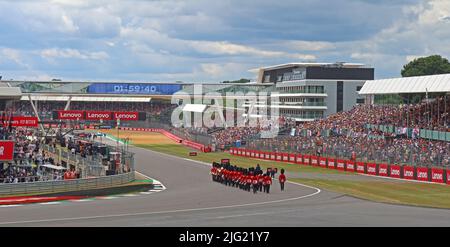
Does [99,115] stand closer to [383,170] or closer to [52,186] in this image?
[52,186]

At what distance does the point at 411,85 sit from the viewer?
200ft

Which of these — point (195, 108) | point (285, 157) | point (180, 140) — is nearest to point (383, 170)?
point (285, 157)

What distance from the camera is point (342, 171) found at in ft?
176

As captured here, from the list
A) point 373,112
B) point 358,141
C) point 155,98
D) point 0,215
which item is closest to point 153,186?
point 0,215

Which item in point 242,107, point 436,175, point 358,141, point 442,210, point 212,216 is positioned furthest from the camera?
point 242,107

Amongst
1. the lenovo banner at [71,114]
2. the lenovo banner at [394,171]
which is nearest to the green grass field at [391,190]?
the lenovo banner at [394,171]

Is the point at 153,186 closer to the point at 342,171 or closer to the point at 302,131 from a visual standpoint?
the point at 342,171

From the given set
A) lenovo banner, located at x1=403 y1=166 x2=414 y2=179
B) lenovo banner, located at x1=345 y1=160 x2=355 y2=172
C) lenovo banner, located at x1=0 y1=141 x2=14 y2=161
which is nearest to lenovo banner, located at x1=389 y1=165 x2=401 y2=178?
lenovo banner, located at x1=403 y1=166 x2=414 y2=179

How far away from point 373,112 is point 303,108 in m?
30.3

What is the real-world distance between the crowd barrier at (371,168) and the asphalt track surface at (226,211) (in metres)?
10.0

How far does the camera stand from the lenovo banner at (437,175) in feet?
144

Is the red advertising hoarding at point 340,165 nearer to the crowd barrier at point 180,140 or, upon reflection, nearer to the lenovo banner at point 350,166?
the lenovo banner at point 350,166

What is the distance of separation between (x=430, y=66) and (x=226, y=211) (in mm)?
115953

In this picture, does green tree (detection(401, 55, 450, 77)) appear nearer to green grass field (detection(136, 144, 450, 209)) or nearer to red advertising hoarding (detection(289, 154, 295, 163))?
red advertising hoarding (detection(289, 154, 295, 163))
